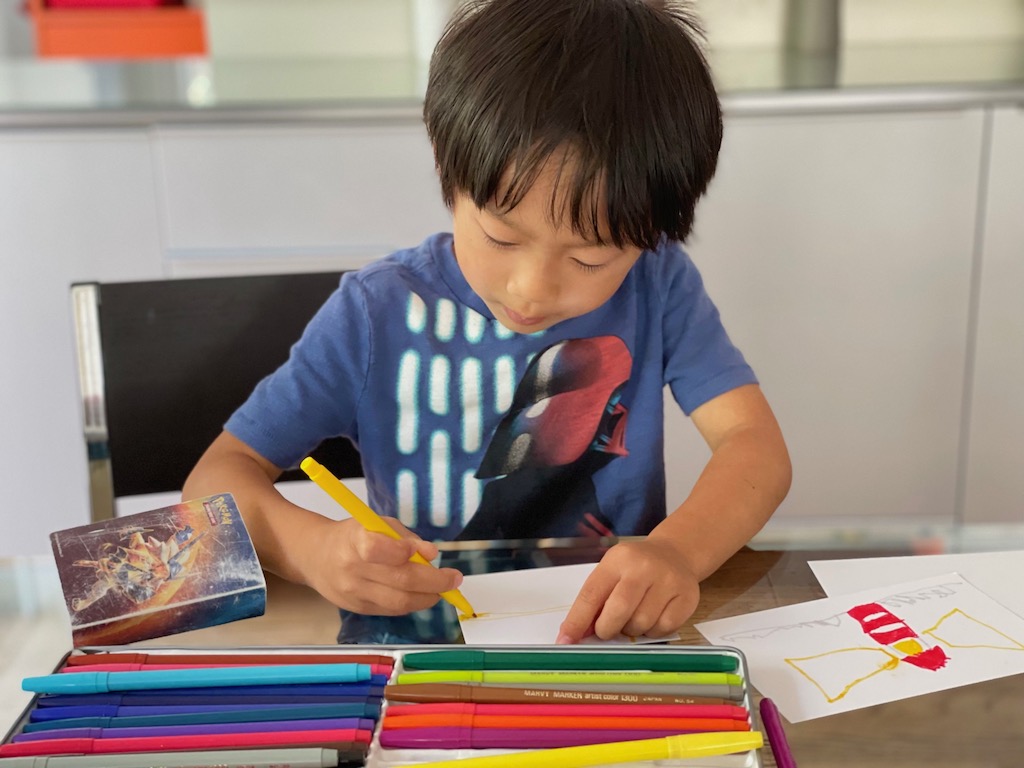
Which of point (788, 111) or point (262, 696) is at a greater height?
point (788, 111)

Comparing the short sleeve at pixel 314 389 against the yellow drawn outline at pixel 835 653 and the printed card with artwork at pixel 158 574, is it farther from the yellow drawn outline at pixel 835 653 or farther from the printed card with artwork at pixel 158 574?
the yellow drawn outline at pixel 835 653

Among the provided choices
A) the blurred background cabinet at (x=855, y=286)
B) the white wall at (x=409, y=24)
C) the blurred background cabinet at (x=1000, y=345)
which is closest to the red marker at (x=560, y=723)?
the blurred background cabinet at (x=855, y=286)

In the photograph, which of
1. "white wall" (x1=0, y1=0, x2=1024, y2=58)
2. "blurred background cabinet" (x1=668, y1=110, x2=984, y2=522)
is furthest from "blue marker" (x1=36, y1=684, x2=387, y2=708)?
"white wall" (x1=0, y1=0, x2=1024, y2=58)

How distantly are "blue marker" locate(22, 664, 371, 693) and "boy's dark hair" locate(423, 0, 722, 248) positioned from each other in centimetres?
28

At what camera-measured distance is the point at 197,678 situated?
534mm

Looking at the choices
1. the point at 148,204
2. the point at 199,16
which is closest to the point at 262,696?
the point at 148,204

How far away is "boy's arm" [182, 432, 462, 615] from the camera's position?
627 millimetres

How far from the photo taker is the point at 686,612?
628 millimetres

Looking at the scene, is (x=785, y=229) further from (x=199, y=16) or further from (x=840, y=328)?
(x=199, y=16)

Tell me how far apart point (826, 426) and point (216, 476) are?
1.18 metres

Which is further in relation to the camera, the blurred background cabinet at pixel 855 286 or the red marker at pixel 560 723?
the blurred background cabinet at pixel 855 286

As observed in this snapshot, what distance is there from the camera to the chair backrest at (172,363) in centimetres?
94

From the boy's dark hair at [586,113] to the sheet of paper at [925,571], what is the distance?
0.24 metres

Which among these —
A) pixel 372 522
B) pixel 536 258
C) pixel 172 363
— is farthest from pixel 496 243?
pixel 172 363
